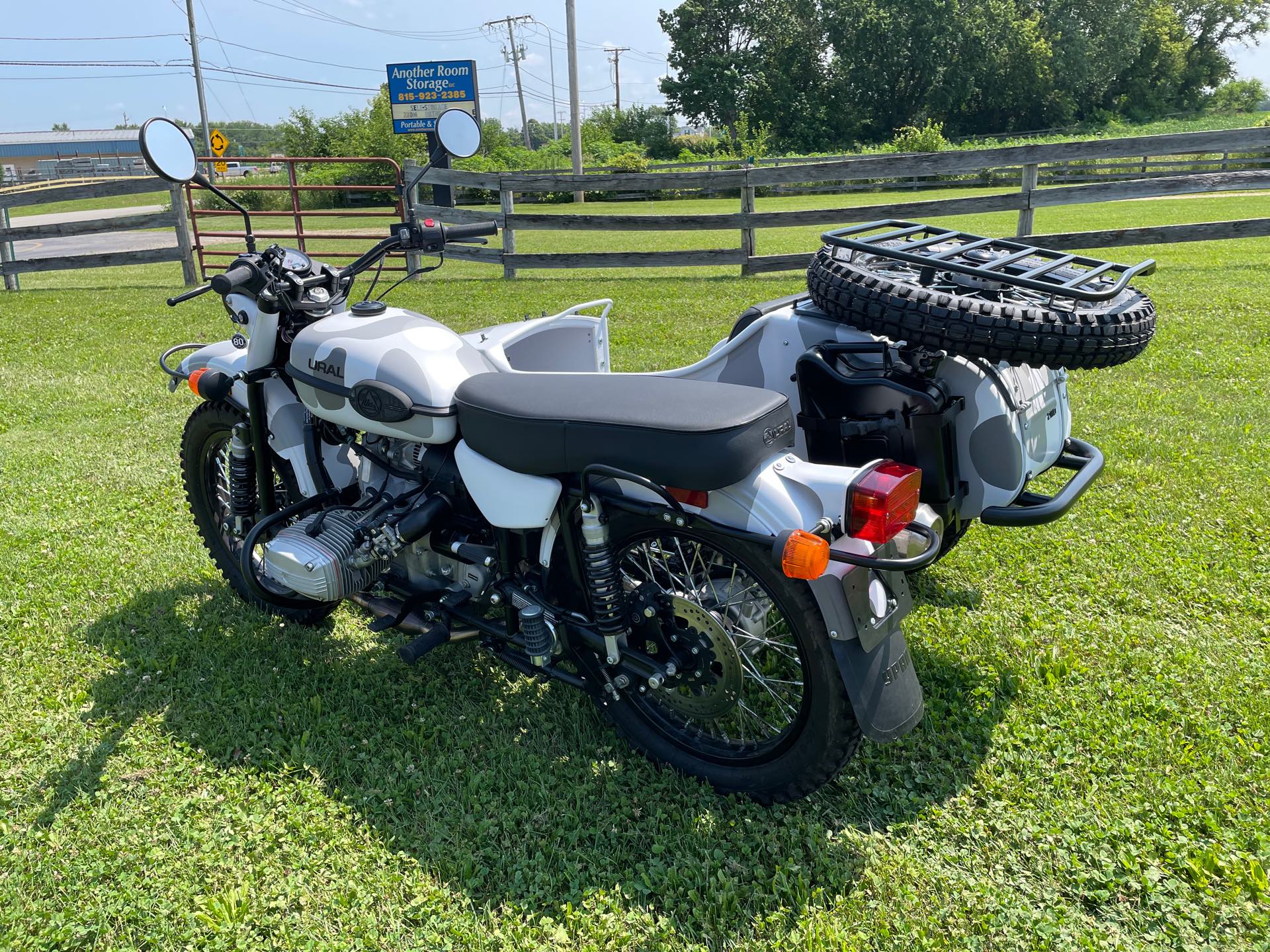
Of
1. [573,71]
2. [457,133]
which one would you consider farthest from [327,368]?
[573,71]

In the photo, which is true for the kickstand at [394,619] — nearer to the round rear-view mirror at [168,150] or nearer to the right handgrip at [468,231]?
the right handgrip at [468,231]

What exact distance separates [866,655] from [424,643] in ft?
4.55

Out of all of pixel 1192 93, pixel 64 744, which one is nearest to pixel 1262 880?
pixel 64 744

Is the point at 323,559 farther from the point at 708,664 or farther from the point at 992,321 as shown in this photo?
the point at 992,321

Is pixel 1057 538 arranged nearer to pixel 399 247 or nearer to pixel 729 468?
pixel 729 468

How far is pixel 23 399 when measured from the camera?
7.03 metres

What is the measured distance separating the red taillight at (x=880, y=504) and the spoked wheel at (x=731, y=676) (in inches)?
9.0

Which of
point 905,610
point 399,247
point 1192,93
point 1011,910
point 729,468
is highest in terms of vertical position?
point 1192,93

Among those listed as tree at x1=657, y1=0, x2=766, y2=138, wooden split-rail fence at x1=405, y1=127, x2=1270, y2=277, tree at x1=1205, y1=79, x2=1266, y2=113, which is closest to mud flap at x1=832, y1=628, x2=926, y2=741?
wooden split-rail fence at x1=405, y1=127, x2=1270, y2=277

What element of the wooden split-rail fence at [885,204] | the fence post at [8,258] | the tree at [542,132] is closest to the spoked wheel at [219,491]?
the wooden split-rail fence at [885,204]

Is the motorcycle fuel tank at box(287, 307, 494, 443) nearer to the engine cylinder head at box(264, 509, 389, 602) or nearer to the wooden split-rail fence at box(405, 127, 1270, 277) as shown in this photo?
the engine cylinder head at box(264, 509, 389, 602)

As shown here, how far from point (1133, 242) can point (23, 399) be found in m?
11.4

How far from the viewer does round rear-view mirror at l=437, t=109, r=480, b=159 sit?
125 inches

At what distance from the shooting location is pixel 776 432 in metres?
2.43
